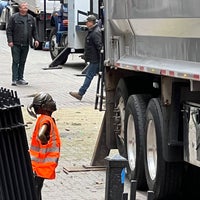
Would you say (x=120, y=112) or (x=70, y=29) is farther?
(x=70, y=29)

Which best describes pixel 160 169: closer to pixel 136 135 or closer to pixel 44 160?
pixel 136 135

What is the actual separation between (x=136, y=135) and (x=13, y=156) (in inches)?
169

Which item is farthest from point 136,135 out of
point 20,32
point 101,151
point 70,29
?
point 70,29

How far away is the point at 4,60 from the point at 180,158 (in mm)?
20886

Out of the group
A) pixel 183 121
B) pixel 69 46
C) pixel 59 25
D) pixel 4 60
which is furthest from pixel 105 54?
pixel 4 60

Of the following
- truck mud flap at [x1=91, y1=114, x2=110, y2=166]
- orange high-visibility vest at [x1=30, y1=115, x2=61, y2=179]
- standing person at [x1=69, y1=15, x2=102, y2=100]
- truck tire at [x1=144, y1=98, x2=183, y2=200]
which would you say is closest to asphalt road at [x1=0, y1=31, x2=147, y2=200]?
truck mud flap at [x1=91, y1=114, x2=110, y2=166]

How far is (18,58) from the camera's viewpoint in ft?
66.7

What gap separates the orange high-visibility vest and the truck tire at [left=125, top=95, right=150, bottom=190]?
6.61ft

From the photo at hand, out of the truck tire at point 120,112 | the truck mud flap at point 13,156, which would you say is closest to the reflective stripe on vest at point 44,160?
the truck mud flap at point 13,156

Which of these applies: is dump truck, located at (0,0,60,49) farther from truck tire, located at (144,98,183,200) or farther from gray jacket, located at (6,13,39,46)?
truck tire, located at (144,98,183,200)

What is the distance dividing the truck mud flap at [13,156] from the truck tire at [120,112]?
195 inches

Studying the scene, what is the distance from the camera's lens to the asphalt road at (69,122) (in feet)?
31.0

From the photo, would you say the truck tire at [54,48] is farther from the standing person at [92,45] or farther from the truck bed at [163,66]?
the truck bed at [163,66]

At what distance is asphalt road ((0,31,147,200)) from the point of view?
9.44 m
